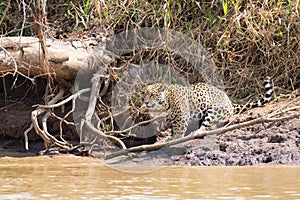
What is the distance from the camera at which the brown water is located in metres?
3.61

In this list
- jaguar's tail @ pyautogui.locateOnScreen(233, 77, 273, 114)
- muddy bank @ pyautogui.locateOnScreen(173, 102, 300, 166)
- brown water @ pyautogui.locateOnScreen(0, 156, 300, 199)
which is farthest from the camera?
jaguar's tail @ pyautogui.locateOnScreen(233, 77, 273, 114)

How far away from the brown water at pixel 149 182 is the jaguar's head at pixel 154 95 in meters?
1.29

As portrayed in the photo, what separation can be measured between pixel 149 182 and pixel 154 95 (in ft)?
7.78

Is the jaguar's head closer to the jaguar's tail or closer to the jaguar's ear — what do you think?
the jaguar's ear

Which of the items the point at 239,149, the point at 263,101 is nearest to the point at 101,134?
the point at 239,149

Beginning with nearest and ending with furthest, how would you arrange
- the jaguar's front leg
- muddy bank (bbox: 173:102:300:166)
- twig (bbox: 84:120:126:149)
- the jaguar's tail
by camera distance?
muddy bank (bbox: 173:102:300:166) < twig (bbox: 84:120:126:149) < the jaguar's front leg < the jaguar's tail

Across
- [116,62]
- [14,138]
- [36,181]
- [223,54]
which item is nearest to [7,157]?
[14,138]

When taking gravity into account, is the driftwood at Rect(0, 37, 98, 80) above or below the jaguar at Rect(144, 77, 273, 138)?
above

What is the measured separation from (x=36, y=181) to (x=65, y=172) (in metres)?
0.57

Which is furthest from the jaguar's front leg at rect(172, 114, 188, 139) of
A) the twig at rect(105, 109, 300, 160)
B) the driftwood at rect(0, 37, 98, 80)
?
the driftwood at rect(0, 37, 98, 80)

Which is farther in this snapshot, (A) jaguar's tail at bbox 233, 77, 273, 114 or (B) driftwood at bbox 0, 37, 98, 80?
(A) jaguar's tail at bbox 233, 77, 273, 114

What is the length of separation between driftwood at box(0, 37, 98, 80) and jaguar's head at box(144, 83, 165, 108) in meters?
0.71

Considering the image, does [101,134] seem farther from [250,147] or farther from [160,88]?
[250,147]

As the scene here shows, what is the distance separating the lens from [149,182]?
4.14 m
